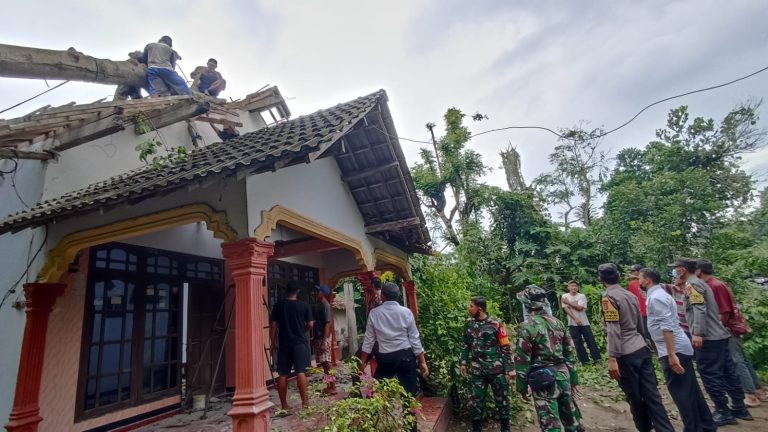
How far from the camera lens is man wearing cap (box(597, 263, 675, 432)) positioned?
384cm

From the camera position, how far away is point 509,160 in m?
20.2

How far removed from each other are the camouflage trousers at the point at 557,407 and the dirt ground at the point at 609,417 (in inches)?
68.9

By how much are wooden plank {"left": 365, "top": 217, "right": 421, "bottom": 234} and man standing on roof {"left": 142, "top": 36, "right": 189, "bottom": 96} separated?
15.8 ft

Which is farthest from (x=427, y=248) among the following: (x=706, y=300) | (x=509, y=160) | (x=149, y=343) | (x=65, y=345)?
(x=509, y=160)

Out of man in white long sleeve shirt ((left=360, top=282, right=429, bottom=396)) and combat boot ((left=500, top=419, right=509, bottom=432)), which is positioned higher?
man in white long sleeve shirt ((left=360, top=282, right=429, bottom=396))

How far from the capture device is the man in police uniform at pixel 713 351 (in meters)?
4.50

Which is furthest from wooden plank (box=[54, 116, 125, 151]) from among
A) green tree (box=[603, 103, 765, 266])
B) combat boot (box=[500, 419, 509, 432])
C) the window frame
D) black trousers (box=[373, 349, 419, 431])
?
green tree (box=[603, 103, 765, 266])

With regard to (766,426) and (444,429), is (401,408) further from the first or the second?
(766,426)

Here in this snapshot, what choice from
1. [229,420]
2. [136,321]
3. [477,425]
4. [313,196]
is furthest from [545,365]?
[136,321]

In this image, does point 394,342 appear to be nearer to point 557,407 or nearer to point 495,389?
point 495,389

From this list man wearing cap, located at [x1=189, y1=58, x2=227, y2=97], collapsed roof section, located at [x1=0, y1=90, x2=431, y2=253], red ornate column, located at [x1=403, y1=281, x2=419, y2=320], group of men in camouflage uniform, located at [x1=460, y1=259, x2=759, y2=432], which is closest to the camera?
collapsed roof section, located at [x1=0, y1=90, x2=431, y2=253]

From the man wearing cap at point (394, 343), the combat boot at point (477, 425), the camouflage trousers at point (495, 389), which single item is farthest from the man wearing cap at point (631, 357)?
the man wearing cap at point (394, 343)

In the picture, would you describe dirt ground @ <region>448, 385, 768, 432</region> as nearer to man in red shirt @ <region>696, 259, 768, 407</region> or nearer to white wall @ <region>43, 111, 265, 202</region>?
man in red shirt @ <region>696, 259, 768, 407</region>

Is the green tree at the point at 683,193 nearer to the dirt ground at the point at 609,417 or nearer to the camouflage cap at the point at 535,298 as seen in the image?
A: the dirt ground at the point at 609,417
